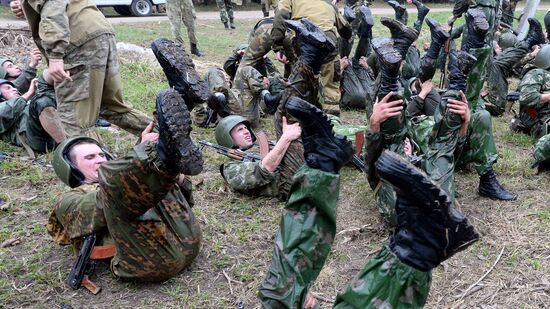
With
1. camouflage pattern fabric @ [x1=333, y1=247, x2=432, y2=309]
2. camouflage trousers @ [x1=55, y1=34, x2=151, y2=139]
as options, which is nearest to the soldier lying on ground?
camouflage trousers @ [x1=55, y1=34, x2=151, y2=139]

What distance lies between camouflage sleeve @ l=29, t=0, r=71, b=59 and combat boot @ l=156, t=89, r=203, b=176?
75.8 inches

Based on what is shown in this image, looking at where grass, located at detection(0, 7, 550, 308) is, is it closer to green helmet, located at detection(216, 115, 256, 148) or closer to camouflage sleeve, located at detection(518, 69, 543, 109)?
green helmet, located at detection(216, 115, 256, 148)

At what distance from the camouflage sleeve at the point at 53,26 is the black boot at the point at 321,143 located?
97.9 inches

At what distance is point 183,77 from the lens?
2977mm

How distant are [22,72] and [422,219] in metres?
5.91

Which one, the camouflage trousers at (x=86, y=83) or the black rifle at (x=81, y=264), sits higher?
the camouflage trousers at (x=86, y=83)

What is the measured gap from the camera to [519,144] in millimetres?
6020

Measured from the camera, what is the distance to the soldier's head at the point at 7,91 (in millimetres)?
6031

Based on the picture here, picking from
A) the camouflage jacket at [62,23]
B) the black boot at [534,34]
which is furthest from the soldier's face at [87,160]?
the black boot at [534,34]

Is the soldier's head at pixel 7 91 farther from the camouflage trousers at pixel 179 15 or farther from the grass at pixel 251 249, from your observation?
the camouflage trousers at pixel 179 15

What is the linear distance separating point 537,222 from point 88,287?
3.38 meters

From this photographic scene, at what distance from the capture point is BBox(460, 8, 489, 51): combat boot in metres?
4.04

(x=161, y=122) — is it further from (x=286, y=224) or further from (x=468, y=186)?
(x=468, y=186)

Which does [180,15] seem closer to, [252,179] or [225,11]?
[225,11]
